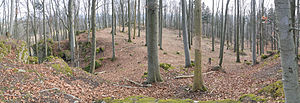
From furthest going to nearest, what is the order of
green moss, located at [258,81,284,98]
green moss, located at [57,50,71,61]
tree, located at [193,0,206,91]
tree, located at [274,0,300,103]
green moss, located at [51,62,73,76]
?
green moss, located at [57,50,71,61]
green moss, located at [51,62,73,76]
tree, located at [193,0,206,91]
green moss, located at [258,81,284,98]
tree, located at [274,0,300,103]

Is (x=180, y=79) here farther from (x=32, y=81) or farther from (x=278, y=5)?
(x=278, y=5)

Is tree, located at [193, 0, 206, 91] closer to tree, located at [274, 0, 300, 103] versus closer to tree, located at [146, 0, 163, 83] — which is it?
tree, located at [146, 0, 163, 83]

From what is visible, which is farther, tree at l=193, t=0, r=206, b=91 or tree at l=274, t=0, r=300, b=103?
tree at l=193, t=0, r=206, b=91

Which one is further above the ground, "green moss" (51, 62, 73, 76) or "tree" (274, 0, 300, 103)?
"tree" (274, 0, 300, 103)

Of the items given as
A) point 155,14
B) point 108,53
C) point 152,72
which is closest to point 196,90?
point 152,72

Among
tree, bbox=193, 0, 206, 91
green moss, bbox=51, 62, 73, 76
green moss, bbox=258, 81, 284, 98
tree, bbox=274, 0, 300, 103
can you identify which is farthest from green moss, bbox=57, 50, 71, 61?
tree, bbox=274, 0, 300, 103

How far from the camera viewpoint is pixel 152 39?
925cm

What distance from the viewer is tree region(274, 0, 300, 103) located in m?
2.86

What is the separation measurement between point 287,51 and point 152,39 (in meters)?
6.68

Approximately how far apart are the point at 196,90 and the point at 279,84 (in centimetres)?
285

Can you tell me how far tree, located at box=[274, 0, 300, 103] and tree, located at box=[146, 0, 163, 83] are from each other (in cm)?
654

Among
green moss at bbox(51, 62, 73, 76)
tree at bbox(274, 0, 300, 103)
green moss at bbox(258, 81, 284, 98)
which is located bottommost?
green moss at bbox(258, 81, 284, 98)

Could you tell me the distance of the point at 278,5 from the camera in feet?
9.57

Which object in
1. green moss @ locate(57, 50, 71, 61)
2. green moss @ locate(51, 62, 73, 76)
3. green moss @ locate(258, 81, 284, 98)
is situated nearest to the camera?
green moss @ locate(258, 81, 284, 98)
